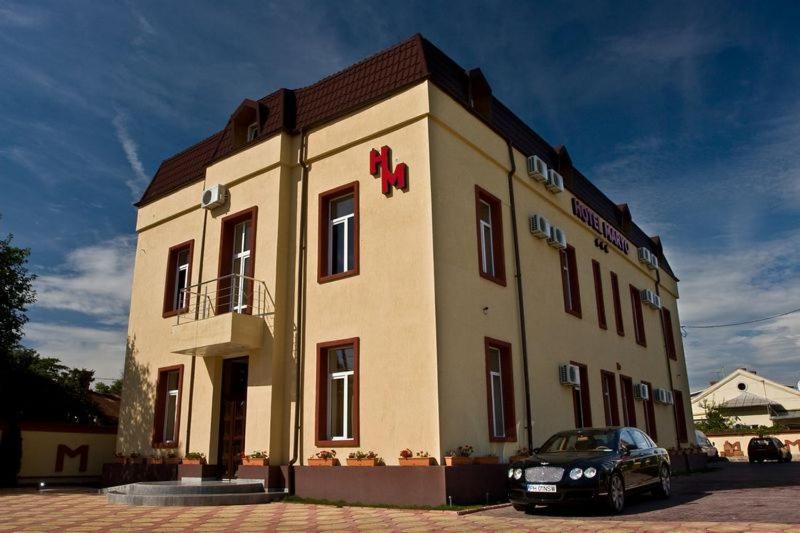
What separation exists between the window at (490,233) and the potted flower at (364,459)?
443 centimetres

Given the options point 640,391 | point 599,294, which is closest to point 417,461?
point 599,294

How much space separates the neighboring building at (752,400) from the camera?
169 ft

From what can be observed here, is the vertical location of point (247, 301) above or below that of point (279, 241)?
below

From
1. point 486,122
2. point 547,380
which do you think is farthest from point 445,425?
point 486,122

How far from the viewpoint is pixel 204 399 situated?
13953mm

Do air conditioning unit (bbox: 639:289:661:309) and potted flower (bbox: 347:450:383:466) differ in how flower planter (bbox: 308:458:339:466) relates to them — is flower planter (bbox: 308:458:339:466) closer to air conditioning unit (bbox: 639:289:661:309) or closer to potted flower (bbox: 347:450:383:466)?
potted flower (bbox: 347:450:383:466)

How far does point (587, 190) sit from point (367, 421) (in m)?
12.3

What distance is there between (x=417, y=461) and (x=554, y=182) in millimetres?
9053

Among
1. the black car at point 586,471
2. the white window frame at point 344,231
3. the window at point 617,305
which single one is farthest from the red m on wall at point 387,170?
the window at point 617,305

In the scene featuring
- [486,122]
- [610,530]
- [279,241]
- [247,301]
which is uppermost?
[486,122]

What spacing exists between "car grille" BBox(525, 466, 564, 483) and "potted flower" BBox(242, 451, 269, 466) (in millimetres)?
5354

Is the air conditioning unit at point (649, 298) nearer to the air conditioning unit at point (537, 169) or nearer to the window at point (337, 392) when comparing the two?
the air conditioning unit at point (537, 169)

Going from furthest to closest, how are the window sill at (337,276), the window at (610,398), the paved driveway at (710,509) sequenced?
the window at (610,398)
the window sill at (337,276)
the paved driveway at (710,509)

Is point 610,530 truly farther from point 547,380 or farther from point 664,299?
point 664,299
